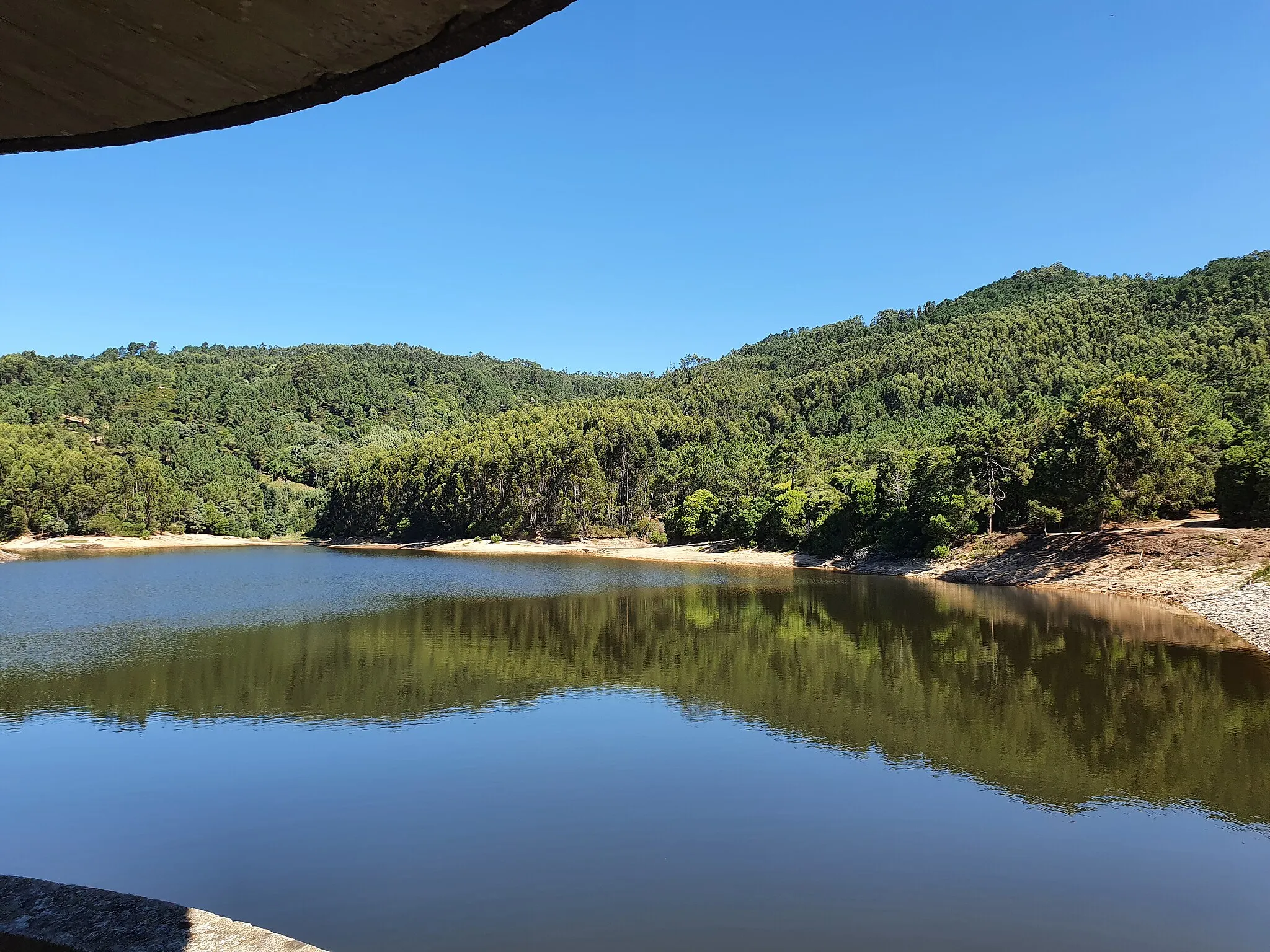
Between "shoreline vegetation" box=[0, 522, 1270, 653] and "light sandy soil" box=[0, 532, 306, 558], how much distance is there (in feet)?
6.97

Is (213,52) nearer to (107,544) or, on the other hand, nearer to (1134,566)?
(1134,566)

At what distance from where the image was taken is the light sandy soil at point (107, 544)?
7225 centimetres

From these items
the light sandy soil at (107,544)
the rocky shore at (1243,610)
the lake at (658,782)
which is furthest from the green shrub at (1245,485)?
the light sandy soil at (107,544)

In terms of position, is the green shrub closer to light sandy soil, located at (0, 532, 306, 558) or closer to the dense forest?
the dense forest

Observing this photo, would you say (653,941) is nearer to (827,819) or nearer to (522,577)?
(827,819)

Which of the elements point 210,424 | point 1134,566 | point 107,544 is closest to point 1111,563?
point 1134,566

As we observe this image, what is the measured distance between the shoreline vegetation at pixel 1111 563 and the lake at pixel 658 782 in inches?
119

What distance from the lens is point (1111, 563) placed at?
121 feet

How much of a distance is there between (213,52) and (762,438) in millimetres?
93273

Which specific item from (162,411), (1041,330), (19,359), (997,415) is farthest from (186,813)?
(19,359)

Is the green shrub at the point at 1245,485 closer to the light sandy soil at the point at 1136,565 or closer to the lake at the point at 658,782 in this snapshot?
the light sandy soil at the point at 1136,565

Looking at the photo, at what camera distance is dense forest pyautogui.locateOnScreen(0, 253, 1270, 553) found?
1608 inches

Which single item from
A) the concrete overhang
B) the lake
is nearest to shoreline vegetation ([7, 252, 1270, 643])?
the lake

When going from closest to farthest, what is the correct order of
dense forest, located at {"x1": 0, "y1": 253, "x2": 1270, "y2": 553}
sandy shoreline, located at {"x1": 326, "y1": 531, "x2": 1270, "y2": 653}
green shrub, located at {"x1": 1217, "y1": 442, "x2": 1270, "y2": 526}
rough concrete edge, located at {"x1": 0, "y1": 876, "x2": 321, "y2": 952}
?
rough concrete edge, located at {"x1": 0, "y1": 876, "x2": 321, "y2": 952}, sandy shoreline, located at {"x1": 326, "y1": 531, "x2": 1270, "y2": 653}, green shrub, located at {"x1": 1217, "y1": 442, "x2": 1270, "y2": 526}, dense forest, located at {"x1": 0, "y1": 253, "x2": 1270, "y2": 553}
